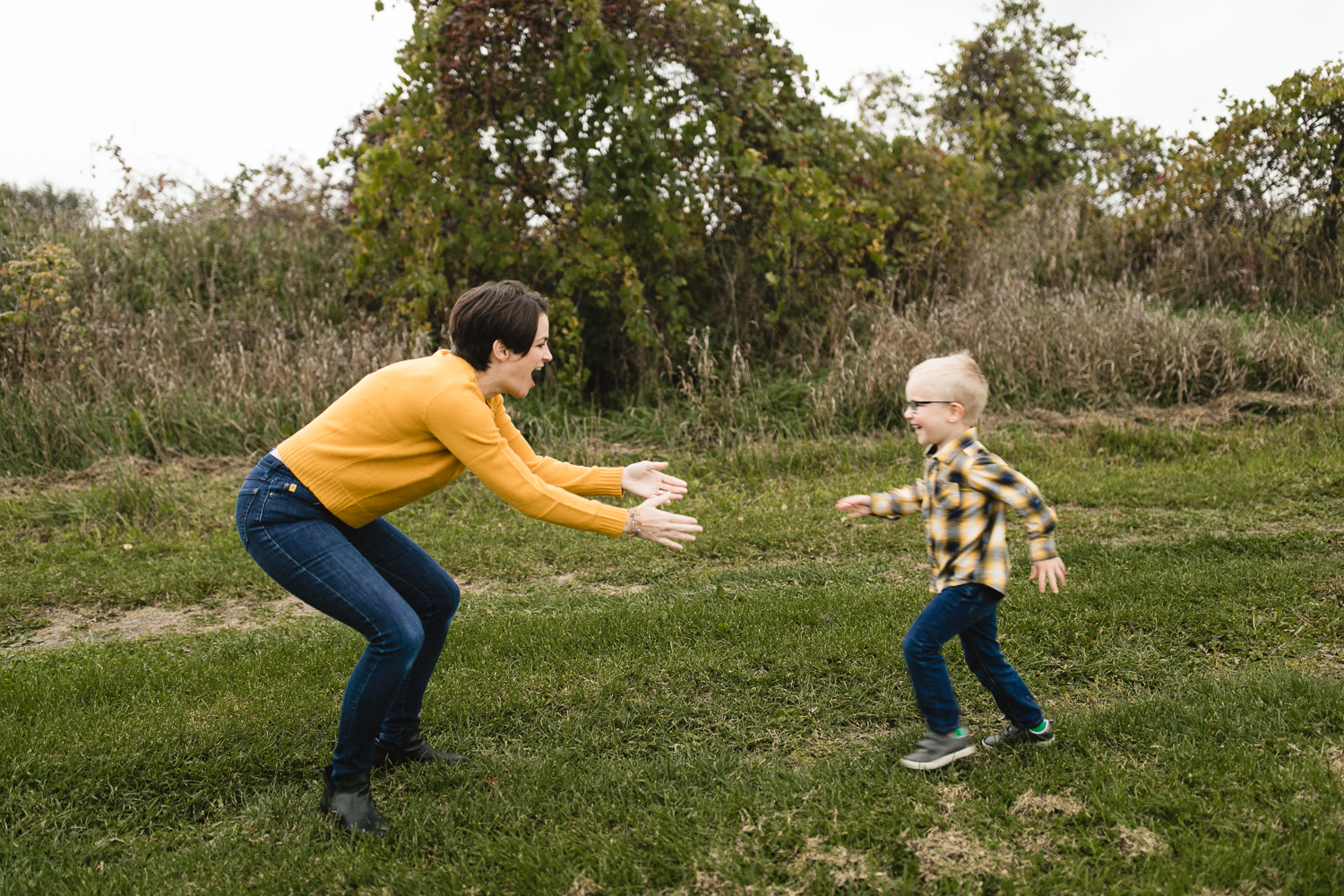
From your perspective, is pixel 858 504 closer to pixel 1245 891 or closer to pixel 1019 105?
pixel 1245 891

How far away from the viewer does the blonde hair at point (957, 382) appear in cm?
332

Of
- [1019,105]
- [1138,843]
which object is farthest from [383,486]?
[1019,105]

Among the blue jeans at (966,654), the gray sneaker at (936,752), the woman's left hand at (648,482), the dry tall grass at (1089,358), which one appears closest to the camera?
the blue jeans at (966,654)

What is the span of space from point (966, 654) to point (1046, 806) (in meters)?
0.58

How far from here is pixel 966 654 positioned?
3.54 meters

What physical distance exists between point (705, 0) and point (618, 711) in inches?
311

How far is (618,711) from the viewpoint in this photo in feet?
13.5

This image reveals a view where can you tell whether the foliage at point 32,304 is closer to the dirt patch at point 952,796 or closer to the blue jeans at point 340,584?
the blue jeans at point 340,584

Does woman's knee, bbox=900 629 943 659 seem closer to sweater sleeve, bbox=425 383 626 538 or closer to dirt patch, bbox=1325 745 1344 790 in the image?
sweater sleeve, bbox=425 383 626 538

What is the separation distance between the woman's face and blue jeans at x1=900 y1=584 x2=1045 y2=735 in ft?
5.21

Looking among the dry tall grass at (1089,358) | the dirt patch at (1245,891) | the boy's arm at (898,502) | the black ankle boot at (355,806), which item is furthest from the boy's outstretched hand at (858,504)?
the dry tall grass at (1089,358)

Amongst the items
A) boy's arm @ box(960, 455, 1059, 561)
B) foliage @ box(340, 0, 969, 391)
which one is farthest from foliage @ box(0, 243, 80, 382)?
boy's arm @ box(960, 455, 1059, 561)

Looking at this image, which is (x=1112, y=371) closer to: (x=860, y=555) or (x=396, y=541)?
(x=860, y=555)

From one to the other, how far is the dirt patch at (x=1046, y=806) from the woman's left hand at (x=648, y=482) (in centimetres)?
155
